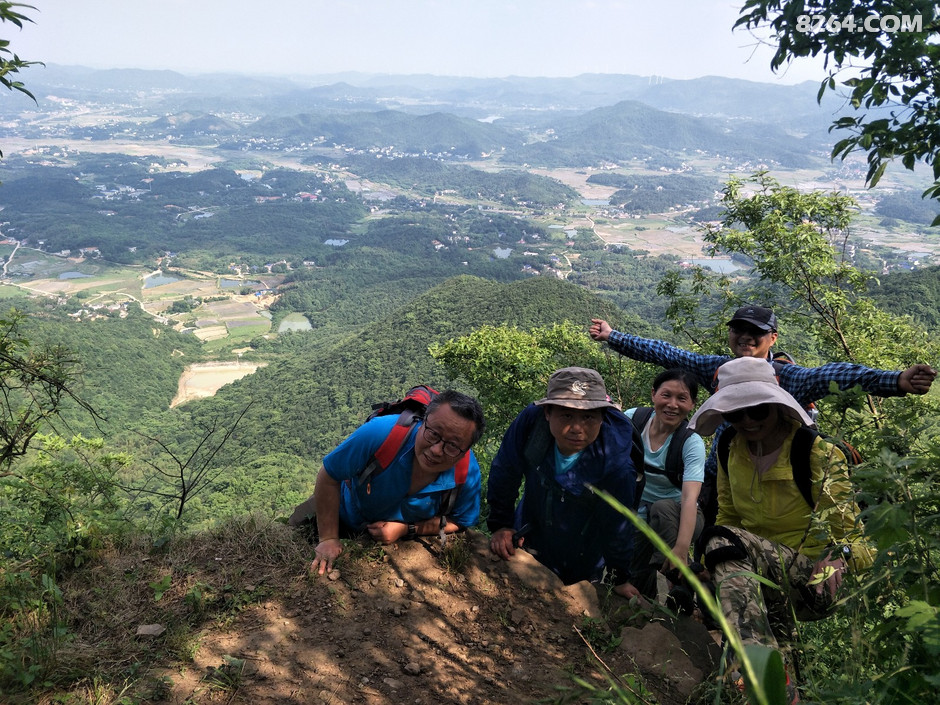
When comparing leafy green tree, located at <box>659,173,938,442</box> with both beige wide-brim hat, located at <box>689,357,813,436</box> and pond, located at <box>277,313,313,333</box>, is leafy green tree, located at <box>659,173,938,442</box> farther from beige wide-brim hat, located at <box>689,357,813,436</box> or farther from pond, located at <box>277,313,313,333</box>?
pond, located at <box>277,313,313,333</box>

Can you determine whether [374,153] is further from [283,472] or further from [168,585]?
[168,585]

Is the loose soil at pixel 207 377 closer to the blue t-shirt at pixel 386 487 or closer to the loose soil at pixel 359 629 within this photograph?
the loose soil at pixel 359 629

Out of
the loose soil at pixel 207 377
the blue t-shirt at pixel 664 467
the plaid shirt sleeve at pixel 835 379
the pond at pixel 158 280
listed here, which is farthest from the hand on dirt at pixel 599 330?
the pond at pixel 158 280

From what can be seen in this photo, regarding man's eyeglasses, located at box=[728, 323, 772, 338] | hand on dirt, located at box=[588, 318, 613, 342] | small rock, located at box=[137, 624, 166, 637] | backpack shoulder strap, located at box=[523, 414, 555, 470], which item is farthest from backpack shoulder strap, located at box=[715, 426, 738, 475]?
small rock, located at box=[137, 624, 166, 637]

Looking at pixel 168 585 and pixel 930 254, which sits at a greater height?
pixel 168 585

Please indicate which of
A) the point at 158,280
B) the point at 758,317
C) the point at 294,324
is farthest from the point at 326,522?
the point at 158,280

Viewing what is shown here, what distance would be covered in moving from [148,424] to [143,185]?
4091 inches

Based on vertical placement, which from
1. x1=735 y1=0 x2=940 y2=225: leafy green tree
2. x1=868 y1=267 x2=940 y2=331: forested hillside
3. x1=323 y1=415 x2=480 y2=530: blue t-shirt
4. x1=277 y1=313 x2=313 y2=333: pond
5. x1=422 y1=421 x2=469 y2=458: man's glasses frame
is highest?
x1=735 y1=0 x2=940 y2=225: leafy green tree

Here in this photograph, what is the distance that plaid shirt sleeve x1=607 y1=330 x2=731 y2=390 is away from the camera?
10.8 feet

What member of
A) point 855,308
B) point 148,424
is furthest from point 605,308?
point 148,424

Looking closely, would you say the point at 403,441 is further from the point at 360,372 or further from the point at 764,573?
the point at 360,372

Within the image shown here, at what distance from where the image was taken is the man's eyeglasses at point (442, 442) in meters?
2.37

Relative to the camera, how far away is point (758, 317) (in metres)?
3.09

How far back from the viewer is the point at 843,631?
5.09 ft
